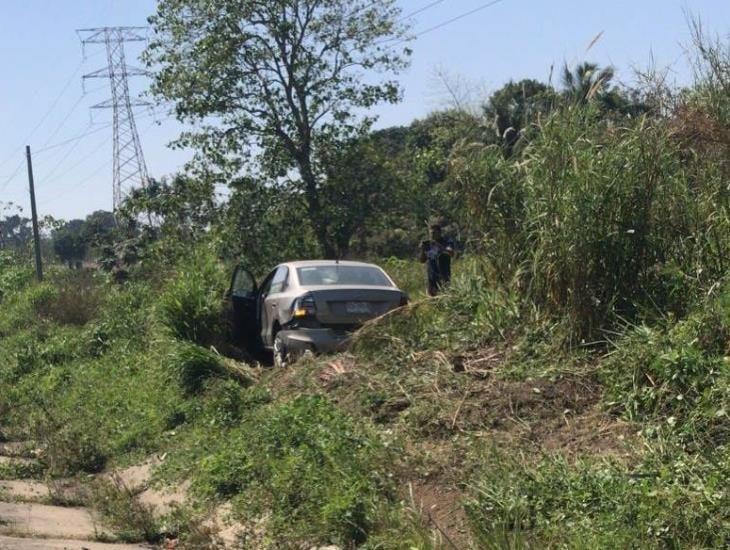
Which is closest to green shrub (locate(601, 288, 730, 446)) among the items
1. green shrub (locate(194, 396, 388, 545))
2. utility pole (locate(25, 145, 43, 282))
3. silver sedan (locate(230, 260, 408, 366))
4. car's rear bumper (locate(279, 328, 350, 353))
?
green shrub (locate(194, 396, 388, 545))

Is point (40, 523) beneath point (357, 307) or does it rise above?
beneath

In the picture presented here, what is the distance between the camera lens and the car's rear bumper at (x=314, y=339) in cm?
1145

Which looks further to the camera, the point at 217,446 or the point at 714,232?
the point at 217,446

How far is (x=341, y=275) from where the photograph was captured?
502 inches

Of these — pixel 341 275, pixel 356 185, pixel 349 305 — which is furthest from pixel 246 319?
pixel 356 185

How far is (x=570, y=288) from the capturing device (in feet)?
26.9

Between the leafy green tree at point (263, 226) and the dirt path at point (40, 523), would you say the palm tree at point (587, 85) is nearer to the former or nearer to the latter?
the dirt path at point (40, 523)

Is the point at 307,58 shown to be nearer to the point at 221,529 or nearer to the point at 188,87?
the point at 188,87

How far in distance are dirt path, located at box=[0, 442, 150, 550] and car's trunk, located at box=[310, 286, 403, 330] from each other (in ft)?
12.2

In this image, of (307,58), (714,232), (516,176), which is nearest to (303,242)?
(307,58)

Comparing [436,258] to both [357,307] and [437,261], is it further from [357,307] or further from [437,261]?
[357,307]

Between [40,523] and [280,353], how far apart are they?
175 inches

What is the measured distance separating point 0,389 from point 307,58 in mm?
9976

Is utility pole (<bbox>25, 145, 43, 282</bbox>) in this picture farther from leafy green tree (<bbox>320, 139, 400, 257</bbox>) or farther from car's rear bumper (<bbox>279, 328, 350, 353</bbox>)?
car's rear bumper (<bbox>279, 328, 350, 353</bbox>)
